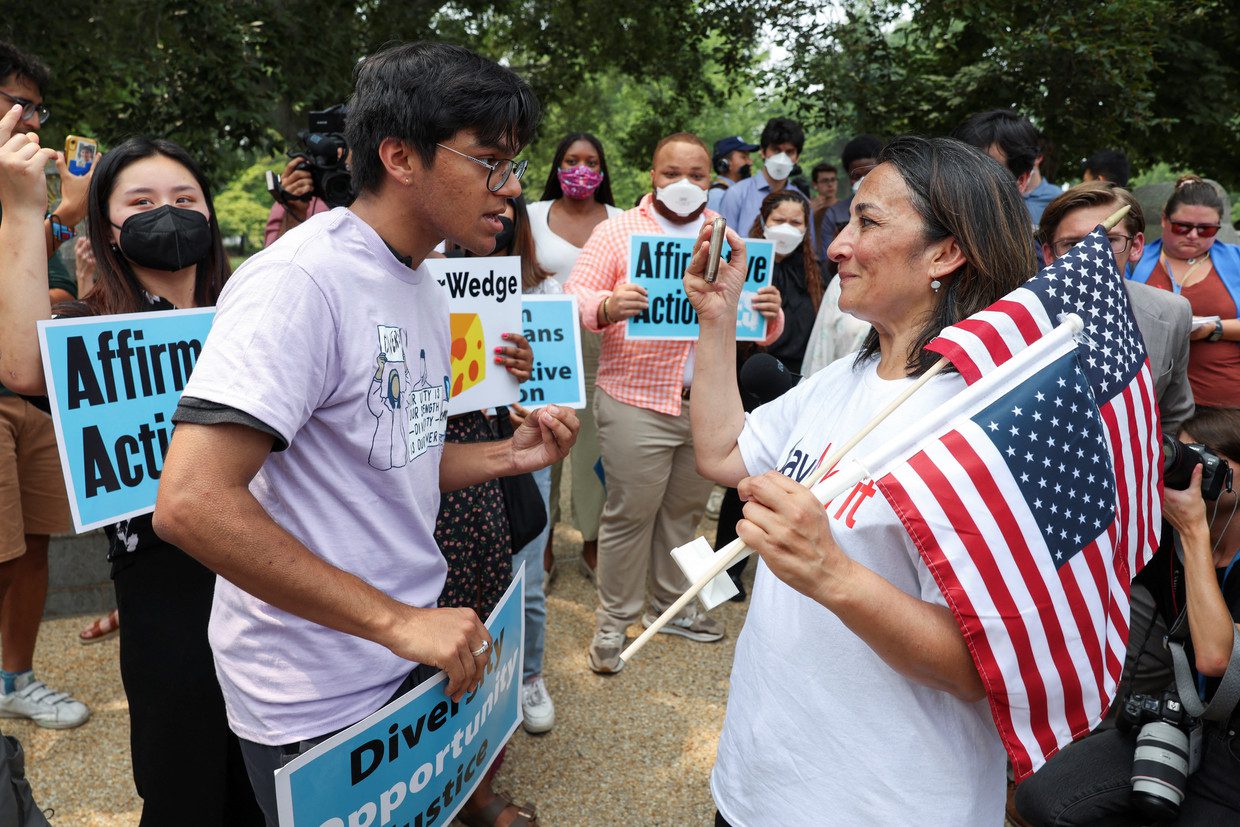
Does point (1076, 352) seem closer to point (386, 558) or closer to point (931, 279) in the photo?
point (931, 279)

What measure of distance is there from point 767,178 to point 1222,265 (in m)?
3.13

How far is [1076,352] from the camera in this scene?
1612 mm

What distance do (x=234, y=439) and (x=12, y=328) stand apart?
51.8 inches

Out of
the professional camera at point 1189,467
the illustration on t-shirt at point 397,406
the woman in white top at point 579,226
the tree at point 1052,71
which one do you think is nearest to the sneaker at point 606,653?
the woman in white top at point 579,226

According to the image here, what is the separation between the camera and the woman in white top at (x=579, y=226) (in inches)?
195

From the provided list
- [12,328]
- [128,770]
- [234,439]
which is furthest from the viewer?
[128,770]

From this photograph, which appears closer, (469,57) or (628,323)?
(469,57)

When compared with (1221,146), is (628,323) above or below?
below

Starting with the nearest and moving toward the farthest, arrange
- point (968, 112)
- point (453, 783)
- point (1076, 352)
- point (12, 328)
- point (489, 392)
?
point (1076, 352), point (453, 783), point (12, 328), point (489, 392), point (968, 112)

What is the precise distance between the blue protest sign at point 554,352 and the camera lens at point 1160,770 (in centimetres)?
232

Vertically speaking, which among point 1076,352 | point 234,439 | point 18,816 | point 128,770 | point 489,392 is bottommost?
point 128,770

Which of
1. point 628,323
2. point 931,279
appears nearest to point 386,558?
point 931,279

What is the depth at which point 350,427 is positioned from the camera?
165 centimetres

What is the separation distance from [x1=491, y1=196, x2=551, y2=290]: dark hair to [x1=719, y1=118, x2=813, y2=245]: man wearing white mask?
2.30 meters
